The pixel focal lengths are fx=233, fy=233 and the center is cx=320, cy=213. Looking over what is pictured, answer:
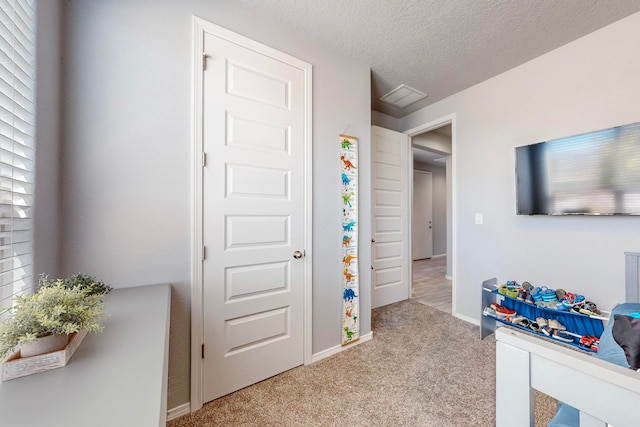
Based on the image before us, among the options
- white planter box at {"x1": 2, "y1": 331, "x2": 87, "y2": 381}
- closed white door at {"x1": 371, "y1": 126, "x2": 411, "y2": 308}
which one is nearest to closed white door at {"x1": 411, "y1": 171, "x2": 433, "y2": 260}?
closed white door at {"x1": 371, "y1": 126, "x2": 411, "y2": 308}

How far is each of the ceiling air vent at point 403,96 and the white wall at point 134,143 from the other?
70.4 inches

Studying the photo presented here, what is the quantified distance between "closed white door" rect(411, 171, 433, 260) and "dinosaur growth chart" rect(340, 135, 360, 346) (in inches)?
178

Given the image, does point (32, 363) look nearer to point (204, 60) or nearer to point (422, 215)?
point (204, 60)

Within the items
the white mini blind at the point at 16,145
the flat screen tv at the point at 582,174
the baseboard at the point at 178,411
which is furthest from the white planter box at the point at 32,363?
the flat screen tv at the point at 582,174

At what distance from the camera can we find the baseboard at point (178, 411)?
4.56 feet

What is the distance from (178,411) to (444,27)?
129 inches

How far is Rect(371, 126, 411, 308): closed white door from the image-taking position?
3131mm

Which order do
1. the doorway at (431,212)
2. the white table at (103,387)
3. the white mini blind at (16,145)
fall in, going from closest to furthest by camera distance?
the white table at (103,387)
the white mini blind at (16,145)
the doorway at (431,212)

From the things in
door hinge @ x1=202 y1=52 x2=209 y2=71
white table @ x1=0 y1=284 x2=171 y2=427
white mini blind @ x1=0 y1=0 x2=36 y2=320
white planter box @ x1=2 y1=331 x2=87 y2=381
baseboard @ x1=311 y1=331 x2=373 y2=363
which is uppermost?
door hinge @ x1=202 y1=52 x2=209 y2=71

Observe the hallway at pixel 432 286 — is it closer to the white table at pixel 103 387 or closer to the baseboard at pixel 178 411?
the baseboard at pixel 178 411

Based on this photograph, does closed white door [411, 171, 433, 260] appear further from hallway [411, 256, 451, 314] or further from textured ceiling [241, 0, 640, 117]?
textured ceiling [241, 0, 640, 117]

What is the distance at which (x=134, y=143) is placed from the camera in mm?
1320

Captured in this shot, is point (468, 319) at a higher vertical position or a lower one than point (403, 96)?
lower

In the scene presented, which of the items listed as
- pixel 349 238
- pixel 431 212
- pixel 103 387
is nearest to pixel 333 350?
pixel 349 238
